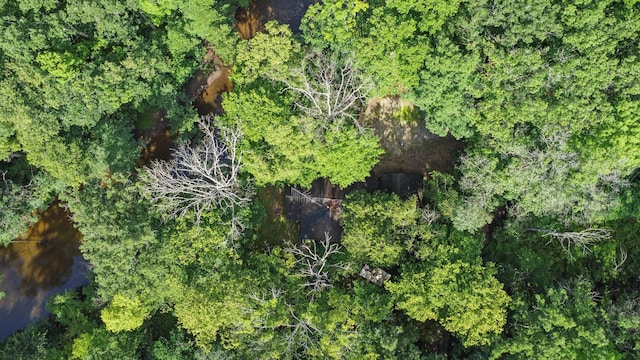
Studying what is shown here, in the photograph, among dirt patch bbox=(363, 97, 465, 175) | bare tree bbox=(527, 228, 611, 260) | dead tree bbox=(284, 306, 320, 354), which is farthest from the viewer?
dirt patch bbox=(363, 97, 465, 175)

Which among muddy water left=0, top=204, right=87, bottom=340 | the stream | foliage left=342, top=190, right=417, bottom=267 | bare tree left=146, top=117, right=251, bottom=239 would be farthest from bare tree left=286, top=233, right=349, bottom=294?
muddy water left=0, top=204, right=87, bottom=340

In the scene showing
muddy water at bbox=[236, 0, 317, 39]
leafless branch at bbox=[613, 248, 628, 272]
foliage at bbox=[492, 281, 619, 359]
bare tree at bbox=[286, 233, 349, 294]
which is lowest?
foliage at bbox=[492, 281, 619, 359]

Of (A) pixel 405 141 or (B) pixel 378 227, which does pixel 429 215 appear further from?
(A) pixel 405 141

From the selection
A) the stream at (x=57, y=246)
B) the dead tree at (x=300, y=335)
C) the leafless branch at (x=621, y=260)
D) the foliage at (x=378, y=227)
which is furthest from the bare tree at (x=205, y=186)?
the leafless branch at (x=621, y=260)

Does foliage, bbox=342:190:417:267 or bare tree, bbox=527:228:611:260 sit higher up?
foliage, bbox=342:190:417:267

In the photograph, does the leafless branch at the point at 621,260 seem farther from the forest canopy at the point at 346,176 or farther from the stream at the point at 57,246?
the stream at the point at 57,246

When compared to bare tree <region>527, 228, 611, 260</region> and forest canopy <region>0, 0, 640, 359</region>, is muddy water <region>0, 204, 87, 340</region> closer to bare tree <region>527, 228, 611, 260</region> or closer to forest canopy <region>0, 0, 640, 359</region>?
forest canopy <region>0, 0, 640, 359</region>

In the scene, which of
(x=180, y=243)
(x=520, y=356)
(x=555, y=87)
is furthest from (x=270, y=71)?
(x=520, y=356)
